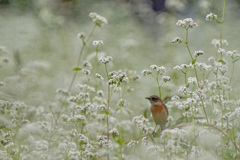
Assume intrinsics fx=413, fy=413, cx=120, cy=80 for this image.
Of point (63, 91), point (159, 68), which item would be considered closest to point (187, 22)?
point (159, 68)

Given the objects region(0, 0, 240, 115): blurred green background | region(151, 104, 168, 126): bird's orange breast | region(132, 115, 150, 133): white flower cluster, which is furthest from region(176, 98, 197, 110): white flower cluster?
region(0, 0, 240, 115): blurred green background

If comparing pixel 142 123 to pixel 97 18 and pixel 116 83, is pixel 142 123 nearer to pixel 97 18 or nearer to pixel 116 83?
pixel 116 83

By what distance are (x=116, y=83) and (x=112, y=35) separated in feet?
16.7

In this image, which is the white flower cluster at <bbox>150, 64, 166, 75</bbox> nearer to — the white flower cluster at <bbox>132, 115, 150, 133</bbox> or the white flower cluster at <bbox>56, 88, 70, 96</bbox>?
the white flower cluster at <bbox>132, 115, 150, 133</bbox>

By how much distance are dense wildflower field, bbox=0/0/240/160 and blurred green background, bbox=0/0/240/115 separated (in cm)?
2

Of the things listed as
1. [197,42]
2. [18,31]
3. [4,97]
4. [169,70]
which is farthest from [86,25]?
[4,97]

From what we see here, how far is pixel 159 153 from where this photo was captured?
3.13 meters

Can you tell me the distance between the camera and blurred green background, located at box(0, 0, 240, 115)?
19.8ft

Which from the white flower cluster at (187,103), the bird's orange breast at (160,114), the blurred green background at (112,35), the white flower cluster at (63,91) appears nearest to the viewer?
the white flower cluster at (187,103)

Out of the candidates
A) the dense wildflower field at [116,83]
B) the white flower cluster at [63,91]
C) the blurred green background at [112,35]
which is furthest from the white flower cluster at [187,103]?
the blurred green background at [112,35]

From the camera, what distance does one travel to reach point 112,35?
7.86m

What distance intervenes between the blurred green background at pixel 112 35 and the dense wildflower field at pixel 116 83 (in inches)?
1.0

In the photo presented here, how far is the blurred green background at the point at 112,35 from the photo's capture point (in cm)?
604

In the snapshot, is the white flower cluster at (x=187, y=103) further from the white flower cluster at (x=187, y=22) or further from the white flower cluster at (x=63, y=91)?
the white flower cluster at (x=63, y=91)
